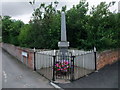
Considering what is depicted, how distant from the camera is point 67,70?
6461 millimetres

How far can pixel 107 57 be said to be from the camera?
8961 mm

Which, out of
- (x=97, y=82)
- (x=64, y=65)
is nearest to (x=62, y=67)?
(x=64, y=65)

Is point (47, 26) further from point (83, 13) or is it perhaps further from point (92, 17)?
point (92, 17)

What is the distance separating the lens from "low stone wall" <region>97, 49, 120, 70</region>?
8.04m

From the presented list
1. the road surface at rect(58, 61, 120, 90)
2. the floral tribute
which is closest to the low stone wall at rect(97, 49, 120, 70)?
the road surface at rect(58, 61, 120, 90)

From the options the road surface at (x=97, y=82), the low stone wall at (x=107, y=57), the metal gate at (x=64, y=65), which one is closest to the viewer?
the road surface at (x=97, y=82)

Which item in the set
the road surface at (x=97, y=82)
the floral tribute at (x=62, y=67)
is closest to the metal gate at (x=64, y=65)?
the floral tribute at (x=62, y=67)

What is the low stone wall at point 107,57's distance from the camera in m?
8.04

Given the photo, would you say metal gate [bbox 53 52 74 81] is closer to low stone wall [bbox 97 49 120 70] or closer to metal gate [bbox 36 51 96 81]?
metal gate [bbox 36 51 96 81]

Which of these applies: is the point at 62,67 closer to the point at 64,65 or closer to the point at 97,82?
the point at 64,65

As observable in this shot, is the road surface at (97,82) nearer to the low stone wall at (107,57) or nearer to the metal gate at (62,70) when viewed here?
the metal gate at (62,70)

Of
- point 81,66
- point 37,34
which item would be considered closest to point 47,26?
point 37,34

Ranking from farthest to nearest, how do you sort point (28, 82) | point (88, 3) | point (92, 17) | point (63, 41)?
point (88, 3) → point (92, 17) → point (63, 41) → point (28, 82)

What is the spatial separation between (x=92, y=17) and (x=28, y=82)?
7.00 metres
